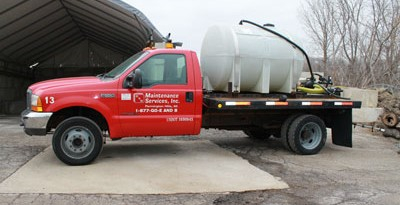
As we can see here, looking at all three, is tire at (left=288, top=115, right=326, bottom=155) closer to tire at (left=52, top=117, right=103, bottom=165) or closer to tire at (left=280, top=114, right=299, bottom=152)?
tire at (left=280, top=114, right=299, bottom=152)

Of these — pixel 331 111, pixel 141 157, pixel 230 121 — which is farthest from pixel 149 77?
pixel 331 111

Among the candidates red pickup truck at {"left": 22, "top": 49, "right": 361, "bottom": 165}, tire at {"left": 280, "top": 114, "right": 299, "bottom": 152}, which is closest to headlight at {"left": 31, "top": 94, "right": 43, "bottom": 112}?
red pickup truck at {"left": 22, "top": 49, "right": 361, "bottom": 165}

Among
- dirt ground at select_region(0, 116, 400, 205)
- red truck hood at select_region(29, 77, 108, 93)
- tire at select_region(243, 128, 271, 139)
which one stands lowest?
dirt ground at select_region(0, 116, 400, 205)

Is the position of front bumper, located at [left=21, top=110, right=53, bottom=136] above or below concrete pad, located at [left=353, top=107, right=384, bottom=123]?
above

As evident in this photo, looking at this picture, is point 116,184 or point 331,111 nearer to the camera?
point 116,184

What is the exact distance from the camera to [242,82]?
8938mm

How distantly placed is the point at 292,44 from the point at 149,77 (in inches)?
128

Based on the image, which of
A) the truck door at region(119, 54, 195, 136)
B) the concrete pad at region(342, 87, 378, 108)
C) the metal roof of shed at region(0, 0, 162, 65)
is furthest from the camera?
the concrete pad at region(342, 87, 378, 108)

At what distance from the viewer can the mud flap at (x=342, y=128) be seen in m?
9.47

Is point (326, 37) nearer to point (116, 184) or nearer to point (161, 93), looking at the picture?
point (161, 93)

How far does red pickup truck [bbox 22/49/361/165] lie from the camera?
7391 mm

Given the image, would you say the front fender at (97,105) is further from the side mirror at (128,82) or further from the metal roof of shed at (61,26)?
the metal roof of shed at (61,26)

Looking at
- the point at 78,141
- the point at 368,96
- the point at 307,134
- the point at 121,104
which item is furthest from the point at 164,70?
the point at 368,96

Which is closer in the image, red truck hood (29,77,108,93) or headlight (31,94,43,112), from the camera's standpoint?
headlight (31,94,43,112)
